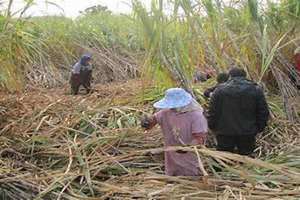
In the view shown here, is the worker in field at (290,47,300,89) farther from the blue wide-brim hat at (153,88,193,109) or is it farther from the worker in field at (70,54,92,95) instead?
the worker in field at (70,54,92,95)

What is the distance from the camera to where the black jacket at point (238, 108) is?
4.68m

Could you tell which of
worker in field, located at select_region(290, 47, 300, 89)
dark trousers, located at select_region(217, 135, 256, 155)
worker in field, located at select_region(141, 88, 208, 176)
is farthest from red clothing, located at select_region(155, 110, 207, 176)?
worker in field, located at select_region(290, 47, 300, 89)

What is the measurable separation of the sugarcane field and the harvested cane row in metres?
0.01

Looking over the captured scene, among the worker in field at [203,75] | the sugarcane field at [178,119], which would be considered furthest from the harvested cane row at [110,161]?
the worker in field at [203,75]

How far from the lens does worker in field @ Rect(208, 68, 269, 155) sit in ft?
15.4

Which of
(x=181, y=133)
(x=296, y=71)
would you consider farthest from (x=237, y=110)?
(x=296, y=71)

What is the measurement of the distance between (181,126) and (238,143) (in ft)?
3.02

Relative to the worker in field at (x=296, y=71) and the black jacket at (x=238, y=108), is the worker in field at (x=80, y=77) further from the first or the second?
the black jacket at (x=238, y=108)

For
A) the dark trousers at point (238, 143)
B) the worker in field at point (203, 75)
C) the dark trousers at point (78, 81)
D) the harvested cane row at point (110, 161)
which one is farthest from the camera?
the dark trousers at point (78, 81)

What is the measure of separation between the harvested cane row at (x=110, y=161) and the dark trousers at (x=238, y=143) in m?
0.16

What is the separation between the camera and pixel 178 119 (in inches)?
165

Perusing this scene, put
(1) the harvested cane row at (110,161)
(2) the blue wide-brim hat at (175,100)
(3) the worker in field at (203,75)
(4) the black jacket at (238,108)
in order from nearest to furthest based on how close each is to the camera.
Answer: (1) the harvested cane row at (110,161) < (2) the blue wide-brim hat at (175,100) < (4) the black jacket at (238,108) < (3) the worker in field at (203,75)

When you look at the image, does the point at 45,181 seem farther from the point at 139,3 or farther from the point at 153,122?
the point at 139,3

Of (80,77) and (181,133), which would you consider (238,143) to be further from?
(80,77)
